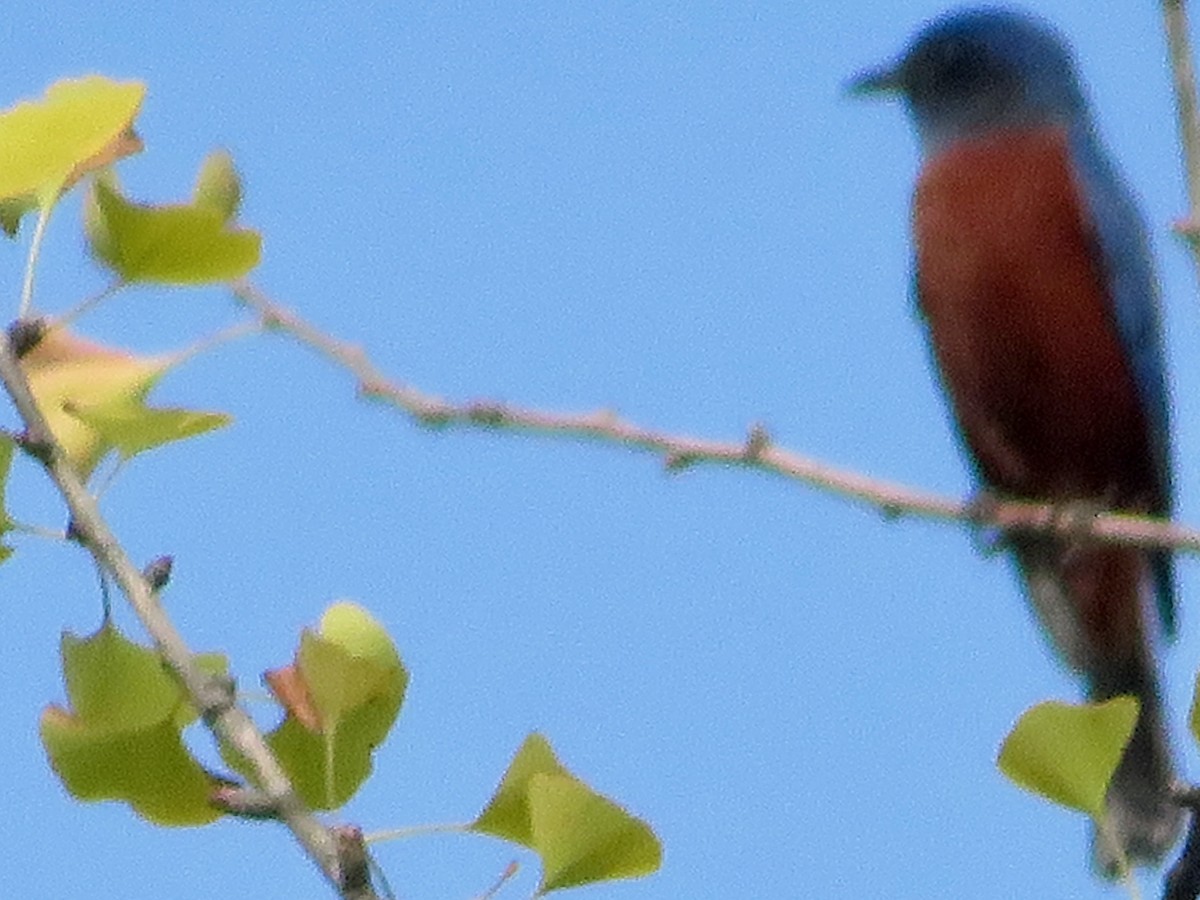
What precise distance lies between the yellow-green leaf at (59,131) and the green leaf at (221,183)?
13 centimetres

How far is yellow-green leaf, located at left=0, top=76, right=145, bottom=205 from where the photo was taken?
1197 millimetres

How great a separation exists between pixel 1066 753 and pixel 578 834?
0.28 m

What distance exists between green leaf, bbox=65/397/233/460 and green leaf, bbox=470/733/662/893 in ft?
0.92

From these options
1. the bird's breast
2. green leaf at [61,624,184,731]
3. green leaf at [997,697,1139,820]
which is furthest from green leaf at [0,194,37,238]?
the bird's breast

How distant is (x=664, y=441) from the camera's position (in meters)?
1.45

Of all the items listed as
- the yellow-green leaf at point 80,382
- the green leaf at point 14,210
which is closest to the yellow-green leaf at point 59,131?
the green leaf at point 14,210

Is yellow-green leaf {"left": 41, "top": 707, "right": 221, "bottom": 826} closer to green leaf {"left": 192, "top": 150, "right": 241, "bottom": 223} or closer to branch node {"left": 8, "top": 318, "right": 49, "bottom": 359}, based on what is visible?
branch node {"left": 8, "top": 318, "right": 49, "bottom": 359}

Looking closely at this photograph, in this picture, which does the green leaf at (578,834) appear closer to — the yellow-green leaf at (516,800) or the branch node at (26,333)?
the yellow-green leaf at (516,800)

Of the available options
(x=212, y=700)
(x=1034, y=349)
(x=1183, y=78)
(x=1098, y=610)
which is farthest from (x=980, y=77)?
(x=212, y=700)

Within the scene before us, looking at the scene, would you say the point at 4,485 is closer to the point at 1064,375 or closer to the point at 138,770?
the point at 138,770

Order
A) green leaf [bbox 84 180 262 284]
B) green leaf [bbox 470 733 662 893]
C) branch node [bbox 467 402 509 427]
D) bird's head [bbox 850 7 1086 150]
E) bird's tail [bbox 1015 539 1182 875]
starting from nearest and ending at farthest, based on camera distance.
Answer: green leaf [bbox 470 733 662 893] → green leaf [bbox 84 180 262 284] → branch node [bbox 467 402 509 427] → bird's tail [bbox 1015 539 1182 875] → bird's head [bbox 850 7 1086 150]

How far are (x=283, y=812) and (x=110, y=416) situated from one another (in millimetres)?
293

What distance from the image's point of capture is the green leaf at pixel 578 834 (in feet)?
3.67

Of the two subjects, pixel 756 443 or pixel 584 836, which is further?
pixel 756 443
